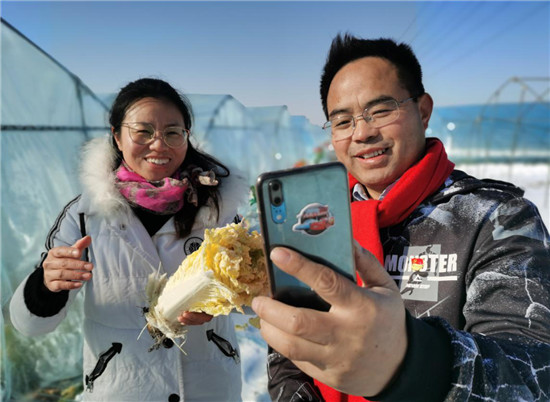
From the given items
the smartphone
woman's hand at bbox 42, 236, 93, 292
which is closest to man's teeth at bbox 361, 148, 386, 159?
the smartphone

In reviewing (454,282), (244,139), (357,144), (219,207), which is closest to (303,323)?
(454,282)

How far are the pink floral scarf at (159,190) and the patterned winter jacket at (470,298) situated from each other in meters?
1.22

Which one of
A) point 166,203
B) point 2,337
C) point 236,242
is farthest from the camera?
point 2,337

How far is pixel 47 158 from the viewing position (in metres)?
4.96

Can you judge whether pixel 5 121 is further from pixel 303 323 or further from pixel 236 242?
pixel 303 323

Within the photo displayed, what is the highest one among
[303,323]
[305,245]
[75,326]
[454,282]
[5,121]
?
[5,121]

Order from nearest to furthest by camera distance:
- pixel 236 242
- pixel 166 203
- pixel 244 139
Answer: pixel 236 242 < pixel 166 203 < pixel 244 139

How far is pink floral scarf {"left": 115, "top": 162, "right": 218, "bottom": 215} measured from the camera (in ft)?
8.18

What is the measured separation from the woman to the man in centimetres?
88

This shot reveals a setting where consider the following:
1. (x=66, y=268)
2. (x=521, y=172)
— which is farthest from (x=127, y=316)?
(x=521, y=172)

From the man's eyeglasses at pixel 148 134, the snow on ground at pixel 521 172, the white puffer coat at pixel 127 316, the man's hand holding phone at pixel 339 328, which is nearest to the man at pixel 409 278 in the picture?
the man's hand holding phone at pixel 339 328

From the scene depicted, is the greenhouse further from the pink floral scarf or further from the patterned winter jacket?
the patterned winter jacket

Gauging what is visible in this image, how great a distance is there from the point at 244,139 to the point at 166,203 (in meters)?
9.54

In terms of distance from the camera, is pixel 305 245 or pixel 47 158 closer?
pixel 305 245
